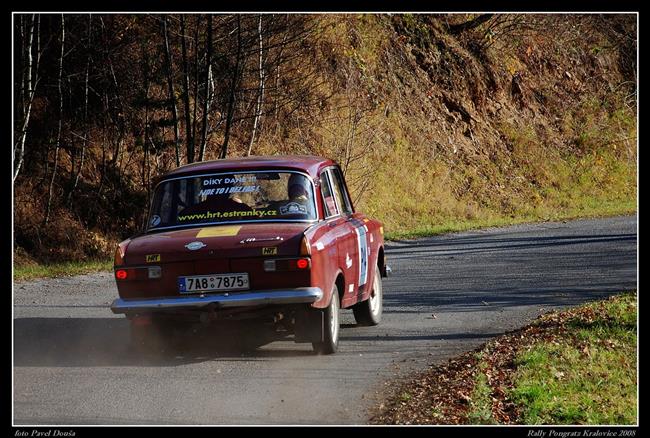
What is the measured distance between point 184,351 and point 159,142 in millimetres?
14715

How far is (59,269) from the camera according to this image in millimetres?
17609

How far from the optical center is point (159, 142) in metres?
24.0

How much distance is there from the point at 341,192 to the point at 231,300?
8.16 ft

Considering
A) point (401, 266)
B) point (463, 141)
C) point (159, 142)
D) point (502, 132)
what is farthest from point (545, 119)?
point (401, 266)

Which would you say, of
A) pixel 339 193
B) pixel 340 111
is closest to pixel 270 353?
pixel 339 193

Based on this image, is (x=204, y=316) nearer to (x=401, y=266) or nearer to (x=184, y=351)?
(x=184, y=351)

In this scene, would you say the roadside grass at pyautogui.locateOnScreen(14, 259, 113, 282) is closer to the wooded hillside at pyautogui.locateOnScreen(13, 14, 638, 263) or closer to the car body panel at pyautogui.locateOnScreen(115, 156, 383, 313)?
the wooded hillside at pyautogui.locateOnScreen(13, 14, 638, 263)

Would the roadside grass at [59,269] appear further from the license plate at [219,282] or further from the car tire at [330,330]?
the car tire at [330,330]

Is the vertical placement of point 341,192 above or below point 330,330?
above

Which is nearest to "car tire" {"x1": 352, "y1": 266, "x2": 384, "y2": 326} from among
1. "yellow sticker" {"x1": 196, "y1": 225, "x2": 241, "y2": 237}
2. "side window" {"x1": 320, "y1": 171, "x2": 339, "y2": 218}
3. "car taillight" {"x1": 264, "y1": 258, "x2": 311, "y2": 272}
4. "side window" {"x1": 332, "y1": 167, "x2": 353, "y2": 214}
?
"side window" {"x1": 332, "y1": 167, "x2": 353, "y2": 214}

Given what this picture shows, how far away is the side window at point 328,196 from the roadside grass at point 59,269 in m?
7.73

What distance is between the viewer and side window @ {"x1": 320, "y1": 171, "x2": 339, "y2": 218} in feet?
33.5
